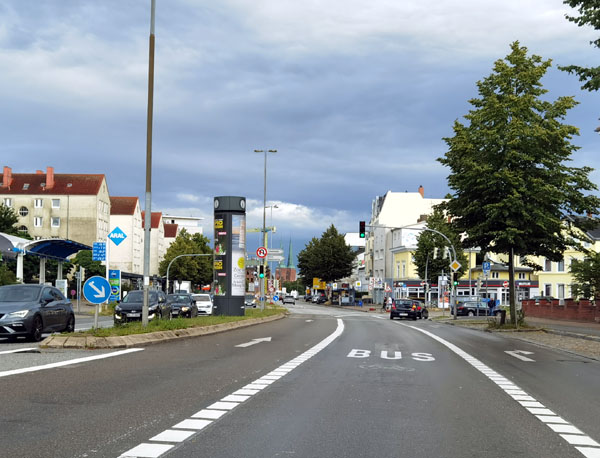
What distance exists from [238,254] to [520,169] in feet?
45.3

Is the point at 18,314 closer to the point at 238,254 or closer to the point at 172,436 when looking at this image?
the point at 172,436

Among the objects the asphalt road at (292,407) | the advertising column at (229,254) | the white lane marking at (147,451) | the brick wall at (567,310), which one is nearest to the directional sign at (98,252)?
the advertising column at (229,254)

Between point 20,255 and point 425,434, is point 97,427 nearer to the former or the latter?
point 425,434

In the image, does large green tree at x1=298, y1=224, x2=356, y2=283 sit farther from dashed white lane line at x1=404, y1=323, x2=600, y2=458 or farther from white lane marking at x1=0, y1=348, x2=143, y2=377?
dashed white lane line at x1=404, y1=323, x2=600, y2=458

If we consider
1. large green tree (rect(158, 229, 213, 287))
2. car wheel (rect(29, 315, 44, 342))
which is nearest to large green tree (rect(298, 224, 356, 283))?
large green tree (rect(158, 229, 213, 287))

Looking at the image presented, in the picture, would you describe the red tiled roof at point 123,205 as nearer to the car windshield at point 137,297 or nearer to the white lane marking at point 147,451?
the car windshield at point 137,297

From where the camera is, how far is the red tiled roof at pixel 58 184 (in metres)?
103

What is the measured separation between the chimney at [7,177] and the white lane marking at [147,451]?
351 feet

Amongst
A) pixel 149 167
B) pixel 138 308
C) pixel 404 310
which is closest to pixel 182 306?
pixel 138 308

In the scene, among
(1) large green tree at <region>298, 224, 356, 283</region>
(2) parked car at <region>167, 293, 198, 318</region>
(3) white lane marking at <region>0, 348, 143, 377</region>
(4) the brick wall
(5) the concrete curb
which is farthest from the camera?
(1) large green tree at <region>298, 224, 356, 283</region>

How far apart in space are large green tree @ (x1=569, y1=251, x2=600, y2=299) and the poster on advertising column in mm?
23528

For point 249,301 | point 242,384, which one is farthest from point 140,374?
point 249,301

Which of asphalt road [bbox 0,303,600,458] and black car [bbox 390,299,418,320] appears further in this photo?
black car [bbox 390,299,418,320]

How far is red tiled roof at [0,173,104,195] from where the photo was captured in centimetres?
10306
